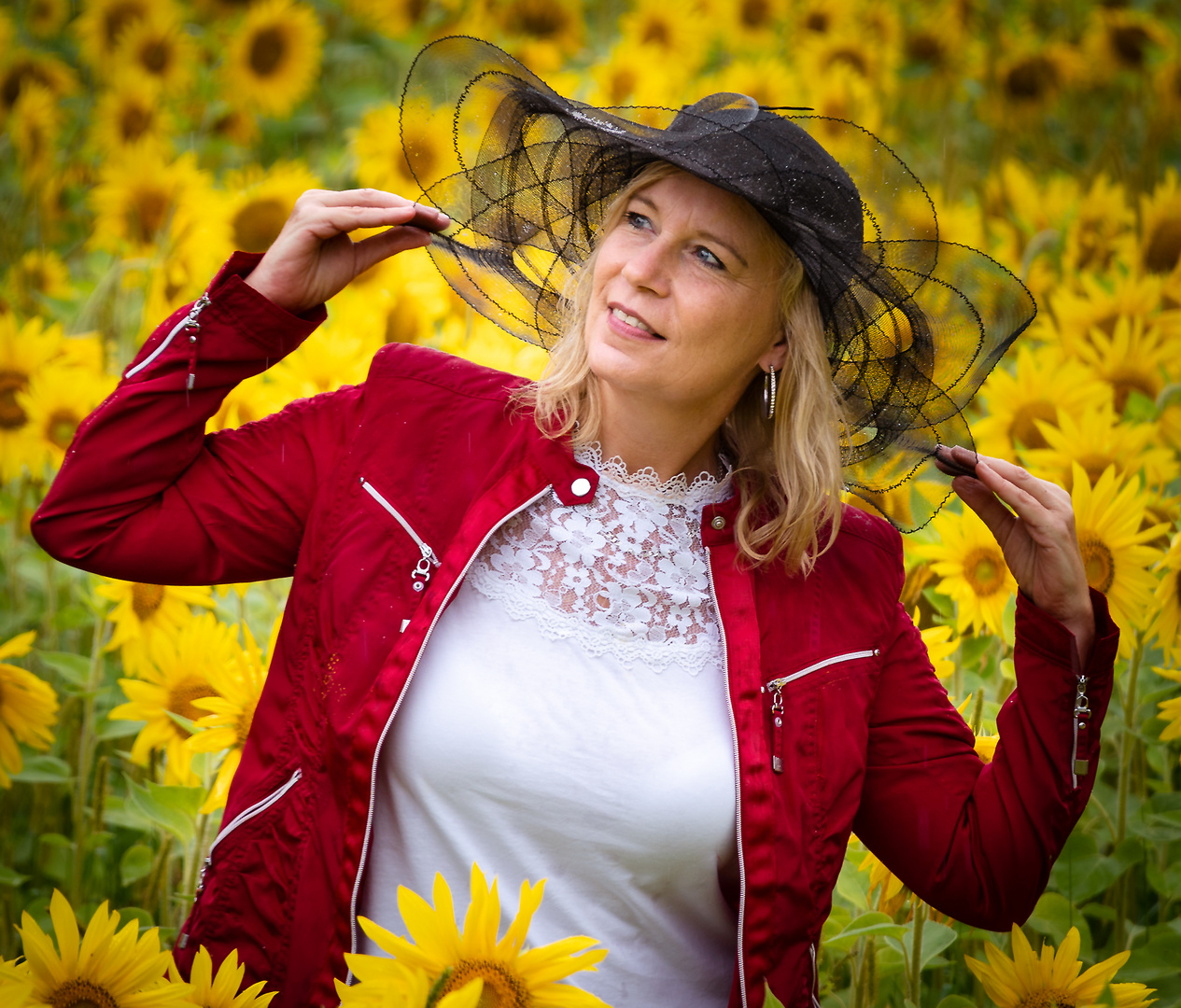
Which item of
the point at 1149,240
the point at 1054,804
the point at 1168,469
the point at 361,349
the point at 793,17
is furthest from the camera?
the point at 793,17

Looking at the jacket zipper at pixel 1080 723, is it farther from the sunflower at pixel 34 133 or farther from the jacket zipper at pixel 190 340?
the sunflower at pixel 34 133

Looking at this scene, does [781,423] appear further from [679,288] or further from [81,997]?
[81,997]

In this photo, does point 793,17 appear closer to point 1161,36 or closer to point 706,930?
point 1161,36

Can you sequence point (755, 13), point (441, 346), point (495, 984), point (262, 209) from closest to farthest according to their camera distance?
point (495, 984), point (441, 346), point (262, 209), point (755, 13)

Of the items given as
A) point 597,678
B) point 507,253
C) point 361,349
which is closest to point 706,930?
point 597,678

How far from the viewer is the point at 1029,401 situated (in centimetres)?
280

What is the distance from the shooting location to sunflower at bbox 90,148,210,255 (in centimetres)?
366

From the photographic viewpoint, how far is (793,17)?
202 inches

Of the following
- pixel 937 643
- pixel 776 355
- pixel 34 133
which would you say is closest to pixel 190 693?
pixel 776 355

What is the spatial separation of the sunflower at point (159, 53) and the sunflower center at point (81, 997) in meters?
4.23

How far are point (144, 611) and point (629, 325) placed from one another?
4.16ft

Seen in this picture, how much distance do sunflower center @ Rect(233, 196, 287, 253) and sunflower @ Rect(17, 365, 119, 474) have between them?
882mm

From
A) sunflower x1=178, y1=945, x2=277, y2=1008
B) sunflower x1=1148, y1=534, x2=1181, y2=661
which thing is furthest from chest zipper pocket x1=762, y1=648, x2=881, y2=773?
sunflower x1=178, y1=945, x2=277, y2=1008

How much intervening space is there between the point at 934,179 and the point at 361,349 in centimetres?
266
